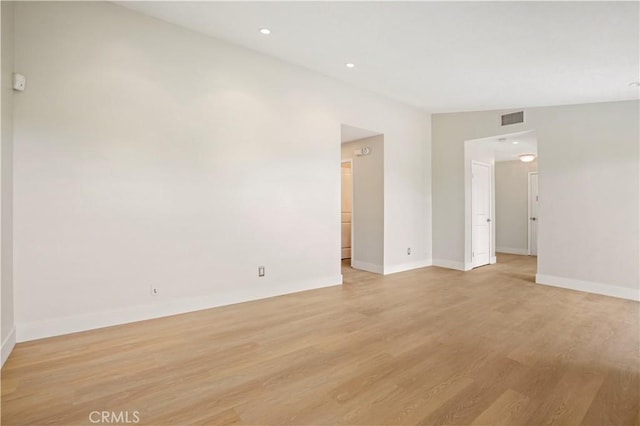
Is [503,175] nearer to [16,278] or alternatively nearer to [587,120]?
[587,120]

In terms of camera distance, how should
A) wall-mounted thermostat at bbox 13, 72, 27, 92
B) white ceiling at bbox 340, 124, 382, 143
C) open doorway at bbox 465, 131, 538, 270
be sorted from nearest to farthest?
1. wall-mounted thermostat at bbox 13, 72, 27, 92
2. white ceiling at bbox 340, 124, 382, 143
3. open doorway at bbox 465, 131, 538, 270

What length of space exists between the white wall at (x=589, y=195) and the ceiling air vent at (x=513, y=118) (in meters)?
0.08

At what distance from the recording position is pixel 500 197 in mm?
8859

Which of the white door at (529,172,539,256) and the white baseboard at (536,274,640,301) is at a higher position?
the white door at (529,172,539,256)

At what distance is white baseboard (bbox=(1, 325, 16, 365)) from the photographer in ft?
7.40

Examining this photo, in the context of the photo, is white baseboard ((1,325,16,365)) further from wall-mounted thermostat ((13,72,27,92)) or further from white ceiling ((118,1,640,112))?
white ceiling ((118,1,640,112))

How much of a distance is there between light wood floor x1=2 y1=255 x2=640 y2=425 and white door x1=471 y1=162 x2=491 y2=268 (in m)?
2.65

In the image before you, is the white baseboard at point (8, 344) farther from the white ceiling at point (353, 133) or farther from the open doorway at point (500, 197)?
the open doorway at point (500, 197)

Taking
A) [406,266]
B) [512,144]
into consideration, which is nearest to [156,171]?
[406,266]

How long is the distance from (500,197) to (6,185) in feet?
32.9

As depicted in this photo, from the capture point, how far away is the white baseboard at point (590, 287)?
4164 mm

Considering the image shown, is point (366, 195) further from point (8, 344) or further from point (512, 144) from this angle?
point (8, 344)

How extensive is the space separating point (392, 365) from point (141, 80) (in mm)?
3538

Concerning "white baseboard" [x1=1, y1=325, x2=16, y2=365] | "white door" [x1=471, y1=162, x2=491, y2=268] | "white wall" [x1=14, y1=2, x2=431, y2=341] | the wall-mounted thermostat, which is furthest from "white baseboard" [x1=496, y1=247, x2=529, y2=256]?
the wall-mounted thermostat
